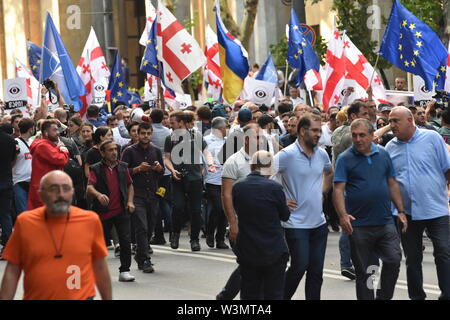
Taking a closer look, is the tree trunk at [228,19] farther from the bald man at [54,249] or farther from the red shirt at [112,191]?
the bald man at [54,249]

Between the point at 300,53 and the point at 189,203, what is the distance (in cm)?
691

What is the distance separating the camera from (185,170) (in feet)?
51.5

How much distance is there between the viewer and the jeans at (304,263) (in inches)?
388

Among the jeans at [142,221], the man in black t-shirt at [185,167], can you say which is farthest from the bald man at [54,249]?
the man in black t-shirt at [185,167]

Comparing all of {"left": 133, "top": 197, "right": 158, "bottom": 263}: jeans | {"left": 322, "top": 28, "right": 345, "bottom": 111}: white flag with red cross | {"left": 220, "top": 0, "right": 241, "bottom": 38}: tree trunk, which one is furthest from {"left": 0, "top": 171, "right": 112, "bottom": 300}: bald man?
{"left": 220, "top": 0, "right": 241, "bottom": 38}: tree trunk

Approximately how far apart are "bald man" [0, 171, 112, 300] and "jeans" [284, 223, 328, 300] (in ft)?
9.27

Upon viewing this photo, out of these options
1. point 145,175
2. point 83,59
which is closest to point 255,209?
point 145,175

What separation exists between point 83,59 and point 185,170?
10.4 m

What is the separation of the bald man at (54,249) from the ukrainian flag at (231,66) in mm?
14660

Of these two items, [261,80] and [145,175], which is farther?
[261,80]

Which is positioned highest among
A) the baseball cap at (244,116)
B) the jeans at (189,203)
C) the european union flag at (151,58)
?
the european union flag at (151,58)

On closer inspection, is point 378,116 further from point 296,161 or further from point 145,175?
point 296,161

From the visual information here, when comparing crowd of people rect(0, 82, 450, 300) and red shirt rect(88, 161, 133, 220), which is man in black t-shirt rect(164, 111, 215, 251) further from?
red shirt rect(88, 161, 133, 220)
